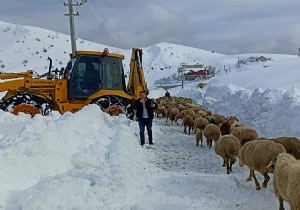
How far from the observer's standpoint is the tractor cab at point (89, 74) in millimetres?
14023

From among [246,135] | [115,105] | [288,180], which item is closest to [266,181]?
[288,180]

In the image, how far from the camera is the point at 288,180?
5406 millimetres

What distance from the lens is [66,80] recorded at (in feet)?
46.3

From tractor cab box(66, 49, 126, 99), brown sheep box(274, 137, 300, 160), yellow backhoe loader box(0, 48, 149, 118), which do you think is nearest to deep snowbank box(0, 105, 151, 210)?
brown sheep box(274, 137, 300, 160)

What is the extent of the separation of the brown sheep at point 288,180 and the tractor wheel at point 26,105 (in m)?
9.24

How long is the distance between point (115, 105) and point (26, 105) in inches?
114

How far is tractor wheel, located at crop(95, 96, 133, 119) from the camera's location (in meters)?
13.6

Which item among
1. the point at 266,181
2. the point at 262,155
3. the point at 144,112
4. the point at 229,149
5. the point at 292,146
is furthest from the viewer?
the point at 144,112

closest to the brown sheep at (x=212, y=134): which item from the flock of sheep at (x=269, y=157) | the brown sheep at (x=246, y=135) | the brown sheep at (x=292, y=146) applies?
the flock of sheep at (x=269, y=157)

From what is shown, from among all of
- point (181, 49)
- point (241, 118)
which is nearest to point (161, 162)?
point (241, 118)

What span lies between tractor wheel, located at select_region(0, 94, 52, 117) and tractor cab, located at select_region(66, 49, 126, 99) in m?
0.98

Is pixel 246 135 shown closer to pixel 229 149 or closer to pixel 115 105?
pixel 229 149

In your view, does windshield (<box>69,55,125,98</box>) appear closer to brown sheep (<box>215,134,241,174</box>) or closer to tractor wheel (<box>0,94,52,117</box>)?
tractor wheel (<box>0,94,52,117</box>)

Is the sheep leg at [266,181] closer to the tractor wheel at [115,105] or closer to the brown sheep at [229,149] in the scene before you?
the brown sheep at [229,149]
